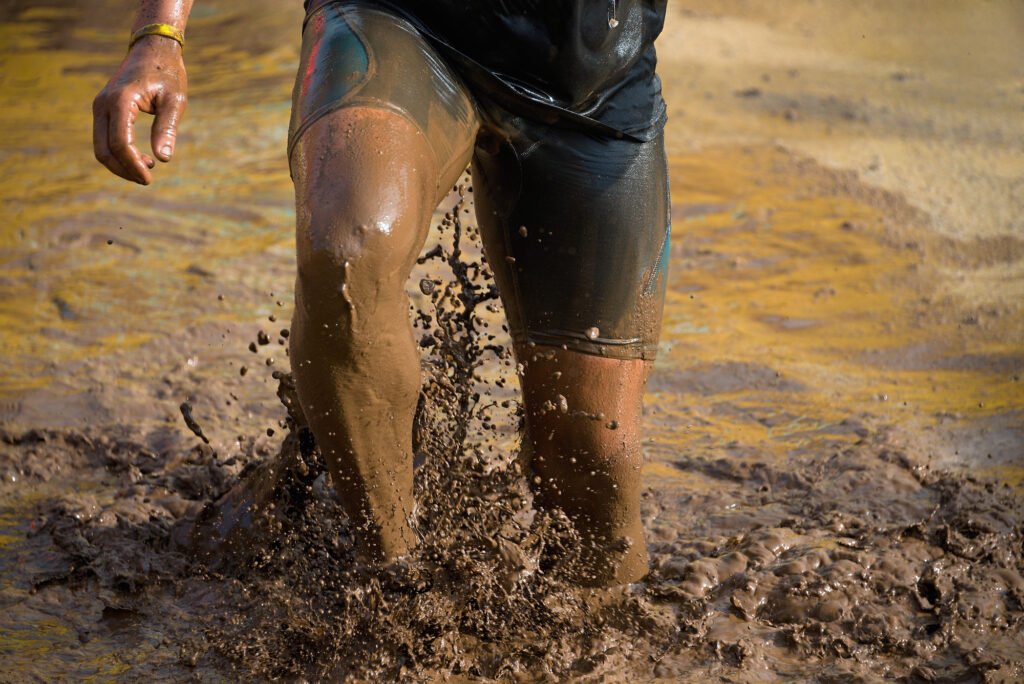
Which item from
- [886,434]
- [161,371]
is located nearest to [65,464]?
[161,371]

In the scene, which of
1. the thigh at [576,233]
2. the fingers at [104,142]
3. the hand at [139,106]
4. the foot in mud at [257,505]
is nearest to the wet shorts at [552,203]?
the thigh at [576,233]

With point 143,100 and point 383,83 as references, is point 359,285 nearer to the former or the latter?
point 383,83

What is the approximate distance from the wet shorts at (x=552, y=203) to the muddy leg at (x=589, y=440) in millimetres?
45

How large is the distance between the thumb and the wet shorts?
21 centimetres

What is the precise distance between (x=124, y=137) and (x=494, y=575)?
1.20 metres

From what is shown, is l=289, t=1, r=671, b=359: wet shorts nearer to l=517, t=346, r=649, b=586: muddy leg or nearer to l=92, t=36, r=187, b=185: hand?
l=517, t=346, r=649, b=586: muddy leg

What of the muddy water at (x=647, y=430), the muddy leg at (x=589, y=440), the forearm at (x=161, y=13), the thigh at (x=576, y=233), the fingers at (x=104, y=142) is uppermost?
the forearm at (x=161, y=13)

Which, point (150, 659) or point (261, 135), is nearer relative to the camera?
point (150, 659)

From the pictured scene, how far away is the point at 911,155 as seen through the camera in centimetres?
691

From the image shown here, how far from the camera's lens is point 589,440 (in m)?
2.32

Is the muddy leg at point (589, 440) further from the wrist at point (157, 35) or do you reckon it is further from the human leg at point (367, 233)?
the wrist at point (157, 35)

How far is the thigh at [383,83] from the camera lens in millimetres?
1819

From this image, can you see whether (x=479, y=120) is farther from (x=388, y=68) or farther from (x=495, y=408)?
(x=495, y=408)

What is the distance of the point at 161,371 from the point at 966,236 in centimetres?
415
